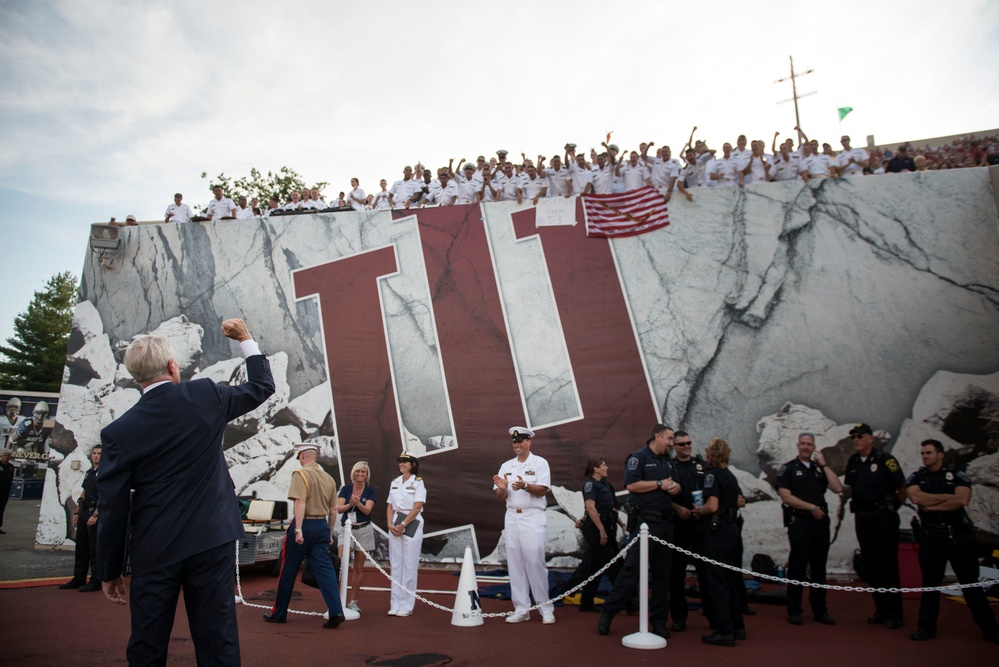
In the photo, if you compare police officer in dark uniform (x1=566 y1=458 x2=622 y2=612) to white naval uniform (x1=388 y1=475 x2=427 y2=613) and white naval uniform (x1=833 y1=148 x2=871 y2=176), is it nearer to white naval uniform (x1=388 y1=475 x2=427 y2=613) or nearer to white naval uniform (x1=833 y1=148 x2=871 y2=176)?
white naval uniform (x1=388 y1=475 x2=427 y2=613)

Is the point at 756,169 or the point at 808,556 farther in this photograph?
the point at 756,169

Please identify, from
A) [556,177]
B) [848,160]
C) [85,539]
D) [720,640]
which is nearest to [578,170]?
[556,177]

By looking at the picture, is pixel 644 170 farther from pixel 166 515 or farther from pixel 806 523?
pixel 166 515

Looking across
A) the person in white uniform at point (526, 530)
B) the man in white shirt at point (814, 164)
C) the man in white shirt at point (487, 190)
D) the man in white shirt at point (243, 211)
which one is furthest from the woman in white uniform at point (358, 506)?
the man in white shirt at point (814, 164)

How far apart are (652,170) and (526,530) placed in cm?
752

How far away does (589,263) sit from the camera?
1167 centimetres

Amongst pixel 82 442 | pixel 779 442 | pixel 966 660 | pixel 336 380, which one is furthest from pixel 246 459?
pixel 966 660

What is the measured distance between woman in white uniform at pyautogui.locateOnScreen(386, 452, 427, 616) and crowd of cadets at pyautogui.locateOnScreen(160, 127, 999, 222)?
5982 millimetres

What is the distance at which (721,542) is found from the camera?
255 inches

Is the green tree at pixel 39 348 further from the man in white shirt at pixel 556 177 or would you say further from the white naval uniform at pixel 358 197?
the man in white shirt at pixel 556 177

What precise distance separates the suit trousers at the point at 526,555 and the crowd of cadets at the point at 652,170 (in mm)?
6542

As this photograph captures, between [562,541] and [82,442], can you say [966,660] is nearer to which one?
[562,541]

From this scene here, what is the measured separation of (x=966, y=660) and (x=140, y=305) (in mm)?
13766

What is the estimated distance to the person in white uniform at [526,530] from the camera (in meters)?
7.18
